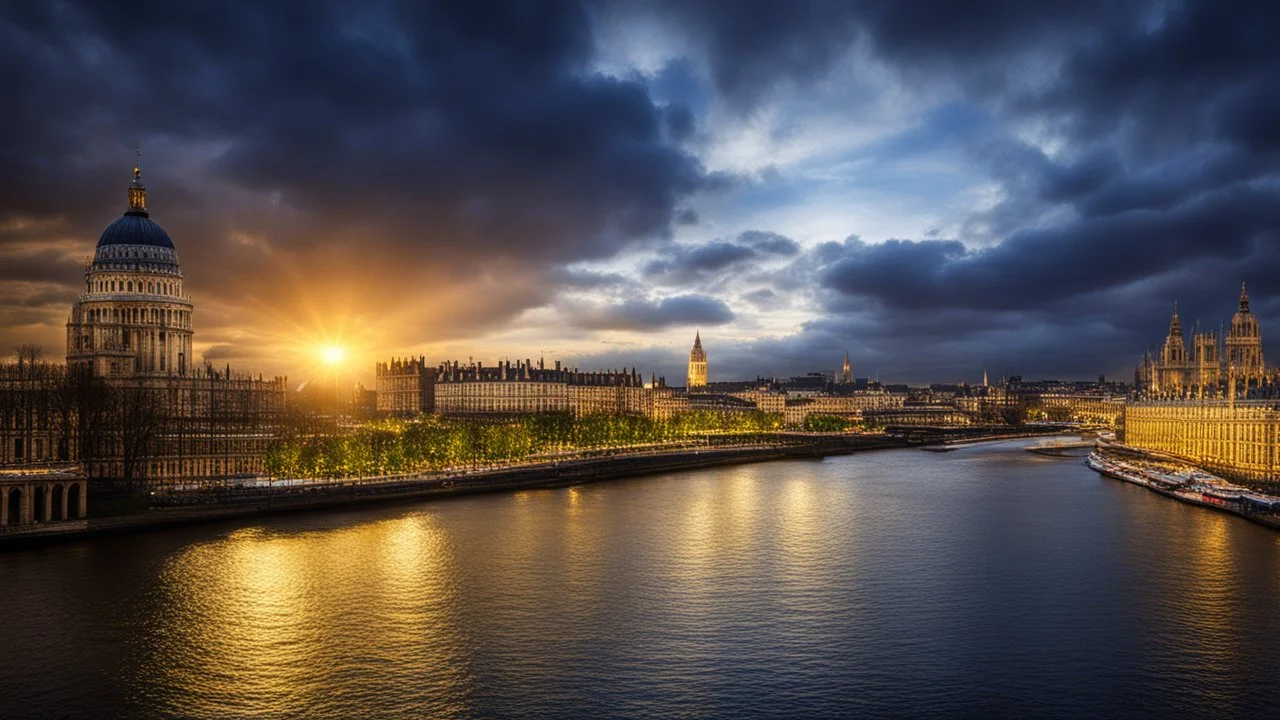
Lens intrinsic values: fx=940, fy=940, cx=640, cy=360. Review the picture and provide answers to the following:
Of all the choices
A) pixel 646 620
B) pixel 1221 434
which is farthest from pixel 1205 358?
pixel 646 620

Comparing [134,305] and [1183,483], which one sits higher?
[134,305]

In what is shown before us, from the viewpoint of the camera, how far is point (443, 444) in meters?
71.9

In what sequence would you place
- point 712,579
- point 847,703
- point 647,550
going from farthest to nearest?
point 647,550
point 712,579
point 847,703

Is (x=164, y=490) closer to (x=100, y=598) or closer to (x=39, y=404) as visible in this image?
(x=39, y=404)

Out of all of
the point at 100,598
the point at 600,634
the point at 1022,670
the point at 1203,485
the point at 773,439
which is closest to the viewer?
the point at 1022,670

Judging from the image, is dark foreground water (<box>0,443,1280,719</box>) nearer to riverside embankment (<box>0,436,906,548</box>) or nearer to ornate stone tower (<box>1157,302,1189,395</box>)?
riverside embankment (<box>0,436,906,548</box>)

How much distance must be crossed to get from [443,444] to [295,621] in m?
43.1

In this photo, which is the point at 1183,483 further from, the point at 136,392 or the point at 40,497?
the point at 136,392

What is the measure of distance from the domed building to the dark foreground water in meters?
39.7

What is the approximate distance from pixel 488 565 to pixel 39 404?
31.6m

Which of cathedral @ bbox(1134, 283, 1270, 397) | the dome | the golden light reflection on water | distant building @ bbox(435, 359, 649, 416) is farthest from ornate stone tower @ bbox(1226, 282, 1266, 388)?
the dome

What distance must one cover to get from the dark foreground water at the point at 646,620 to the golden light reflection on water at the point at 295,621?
0.11 meters

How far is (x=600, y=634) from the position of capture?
27.9 meters

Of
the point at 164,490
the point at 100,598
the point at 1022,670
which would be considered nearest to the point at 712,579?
the point at 1022,670
